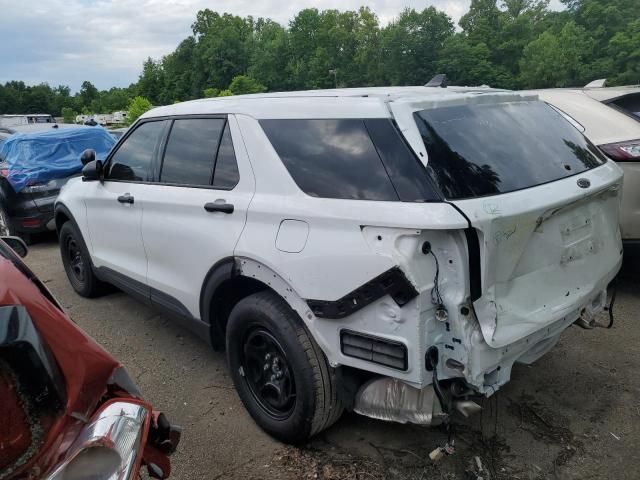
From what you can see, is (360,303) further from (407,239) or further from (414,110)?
(414,110)

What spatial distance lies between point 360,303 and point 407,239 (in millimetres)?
354

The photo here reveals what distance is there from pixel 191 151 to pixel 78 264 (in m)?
2.63

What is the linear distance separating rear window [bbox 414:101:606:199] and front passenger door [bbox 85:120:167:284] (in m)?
2.22

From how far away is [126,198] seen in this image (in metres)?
3.90

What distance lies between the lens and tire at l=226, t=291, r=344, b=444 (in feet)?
8.46

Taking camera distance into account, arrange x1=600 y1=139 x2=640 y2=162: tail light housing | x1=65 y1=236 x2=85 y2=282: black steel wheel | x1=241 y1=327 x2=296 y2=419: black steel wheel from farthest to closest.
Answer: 1. x1=65 y1=236 x2=85 y2=282: black steel wheel
2. x1=600 y1=139 x2=640 y2=162: tail light housing
3. x1=241 y1=327 x2=296 y2=419: black steel wheel

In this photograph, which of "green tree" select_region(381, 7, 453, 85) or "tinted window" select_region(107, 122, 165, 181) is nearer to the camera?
"tinted window" select_region(107, 122, 165, 181)

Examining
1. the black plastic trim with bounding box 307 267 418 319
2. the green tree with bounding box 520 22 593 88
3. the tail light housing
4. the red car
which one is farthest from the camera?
the green tree with bounding box 520 22 593 88

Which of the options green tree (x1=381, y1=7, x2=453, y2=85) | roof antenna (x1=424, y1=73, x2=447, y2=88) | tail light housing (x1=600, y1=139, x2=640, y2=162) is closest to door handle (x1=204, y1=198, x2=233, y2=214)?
roof antenna (x1=424, y1=73, x2=447, y2=88)

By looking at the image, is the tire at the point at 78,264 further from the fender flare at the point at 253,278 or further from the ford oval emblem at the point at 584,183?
the ford oval emblem at the point at 584,183

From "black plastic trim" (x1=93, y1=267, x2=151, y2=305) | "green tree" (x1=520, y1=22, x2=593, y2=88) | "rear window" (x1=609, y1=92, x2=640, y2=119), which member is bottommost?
"black plastic trim" (x1=93, y1=267, x2=151, y2=305)

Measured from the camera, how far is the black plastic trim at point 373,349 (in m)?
2.20

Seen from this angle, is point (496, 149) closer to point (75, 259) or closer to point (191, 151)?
point (191, 151)

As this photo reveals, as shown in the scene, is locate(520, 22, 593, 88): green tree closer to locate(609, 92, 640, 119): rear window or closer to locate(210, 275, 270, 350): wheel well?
locate(609, 92, 640, 119): rear window
